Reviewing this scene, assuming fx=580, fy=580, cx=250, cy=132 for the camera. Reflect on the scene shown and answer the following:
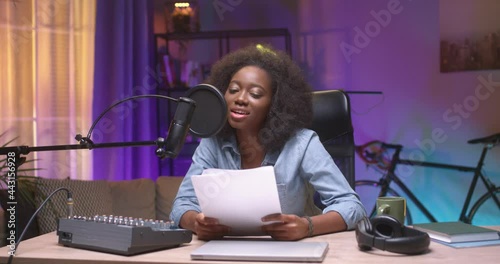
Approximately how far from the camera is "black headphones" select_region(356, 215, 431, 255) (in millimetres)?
1199

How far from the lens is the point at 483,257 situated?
119 centimetres

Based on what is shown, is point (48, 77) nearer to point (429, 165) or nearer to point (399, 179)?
point (399, 179)

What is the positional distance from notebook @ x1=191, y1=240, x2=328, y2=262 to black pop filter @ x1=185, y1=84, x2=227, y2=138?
9.8 inches

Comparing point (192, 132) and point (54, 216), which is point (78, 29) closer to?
point (54, 216)

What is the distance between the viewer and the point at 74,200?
2980 millimetres

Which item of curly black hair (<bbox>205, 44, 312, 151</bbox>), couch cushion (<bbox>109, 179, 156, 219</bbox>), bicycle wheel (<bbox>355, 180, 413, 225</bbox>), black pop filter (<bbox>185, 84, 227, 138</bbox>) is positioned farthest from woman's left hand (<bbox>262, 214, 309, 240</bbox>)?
bicycle wheel (<bbox>355, 180, 413, 225</bbox>)

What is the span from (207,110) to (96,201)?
208cm

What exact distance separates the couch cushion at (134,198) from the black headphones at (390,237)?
7.72 feet

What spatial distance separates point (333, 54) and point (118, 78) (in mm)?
1485

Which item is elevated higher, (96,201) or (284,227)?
(284,227)

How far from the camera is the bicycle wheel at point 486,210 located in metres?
3.85

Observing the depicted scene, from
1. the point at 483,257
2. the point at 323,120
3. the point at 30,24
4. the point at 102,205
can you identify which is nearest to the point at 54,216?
the point at 102,205

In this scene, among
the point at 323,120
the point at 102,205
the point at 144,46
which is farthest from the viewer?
the point at 144,46

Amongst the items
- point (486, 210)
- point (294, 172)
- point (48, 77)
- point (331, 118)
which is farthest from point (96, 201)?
point (486, 210)
